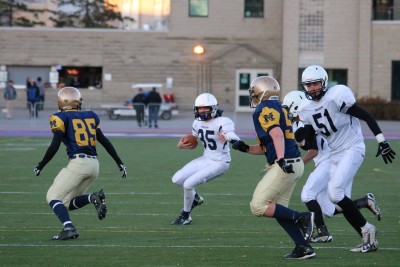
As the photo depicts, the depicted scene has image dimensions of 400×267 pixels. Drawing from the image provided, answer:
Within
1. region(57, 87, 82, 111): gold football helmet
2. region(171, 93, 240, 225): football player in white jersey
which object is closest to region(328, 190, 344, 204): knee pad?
region(171, 93, 240, 225): football player in white jersey

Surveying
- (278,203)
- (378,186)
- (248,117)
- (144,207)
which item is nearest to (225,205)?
(144,207)

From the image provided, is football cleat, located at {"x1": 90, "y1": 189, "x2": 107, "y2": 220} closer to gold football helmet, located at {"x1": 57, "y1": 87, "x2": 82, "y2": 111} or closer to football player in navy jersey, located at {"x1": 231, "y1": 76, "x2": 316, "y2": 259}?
gold football helmet, located at {"x1": 57, "y1": 87, "x2": 82, "y2": 111}

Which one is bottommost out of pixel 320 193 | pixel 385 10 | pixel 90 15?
pixel 320 193

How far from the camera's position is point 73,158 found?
11.2 metres

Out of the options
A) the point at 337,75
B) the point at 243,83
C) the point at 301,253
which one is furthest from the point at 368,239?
the point at 243,83

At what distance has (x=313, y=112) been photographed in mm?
10516

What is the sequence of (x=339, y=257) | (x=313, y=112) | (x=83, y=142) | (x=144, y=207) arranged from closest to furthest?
(x=339, y=257) → (x=313, y=112) → (x=83, y=142) → (x=144, y=207)

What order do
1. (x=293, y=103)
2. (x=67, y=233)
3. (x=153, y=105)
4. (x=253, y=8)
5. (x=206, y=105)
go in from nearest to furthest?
(x=67, y=233)
(x=293, y=103)
(x=206, y=105)
(x=153, y=105)
(x=253, y=8)

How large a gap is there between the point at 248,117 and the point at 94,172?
30.5 meters

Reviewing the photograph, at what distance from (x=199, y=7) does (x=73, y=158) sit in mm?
37261

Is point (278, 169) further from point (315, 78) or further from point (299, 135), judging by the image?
point (299, 135)

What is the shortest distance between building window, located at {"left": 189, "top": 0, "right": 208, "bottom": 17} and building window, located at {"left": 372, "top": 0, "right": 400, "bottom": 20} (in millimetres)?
7660

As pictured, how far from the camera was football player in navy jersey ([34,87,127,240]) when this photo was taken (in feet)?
Answer: 36.3

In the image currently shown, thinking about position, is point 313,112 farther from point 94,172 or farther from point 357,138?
point 94,172
